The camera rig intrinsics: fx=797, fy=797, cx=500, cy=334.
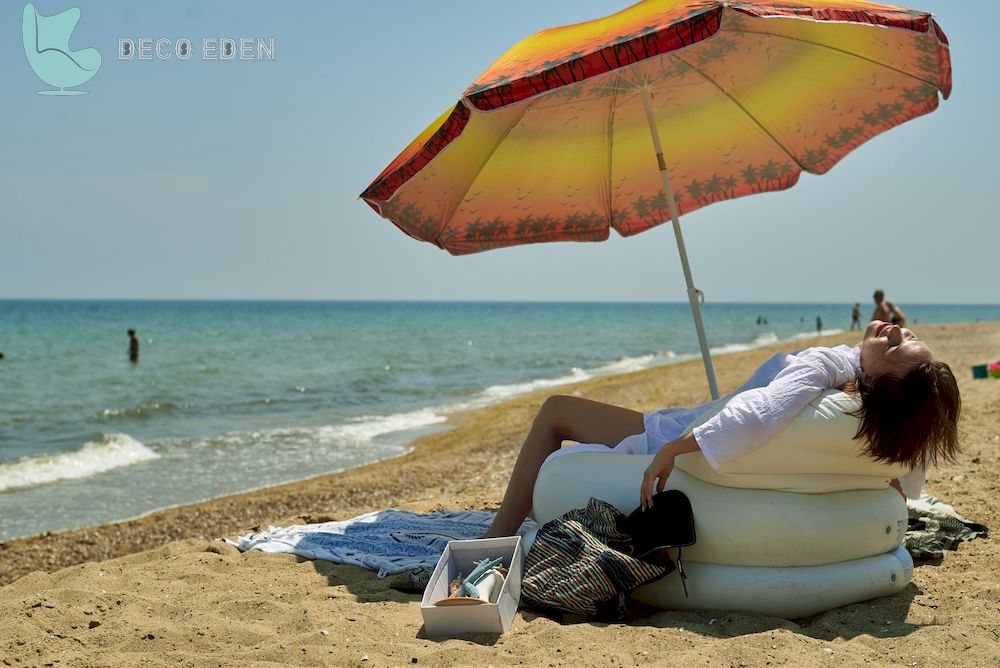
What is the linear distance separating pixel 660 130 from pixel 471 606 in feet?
11.6

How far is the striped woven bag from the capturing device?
3.13m

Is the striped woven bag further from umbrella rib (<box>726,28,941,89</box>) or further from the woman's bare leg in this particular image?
umbrella rib (<box>726,28,941,89</box>)

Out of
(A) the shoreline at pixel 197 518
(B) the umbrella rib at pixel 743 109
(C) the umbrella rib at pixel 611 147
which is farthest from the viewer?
(A) the shoreline at pixel 197 518

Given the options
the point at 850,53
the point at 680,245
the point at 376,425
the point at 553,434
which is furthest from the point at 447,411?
the point at 850,53

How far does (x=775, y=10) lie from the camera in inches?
121

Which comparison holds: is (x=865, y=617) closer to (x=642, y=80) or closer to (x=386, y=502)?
(x=642, y=80)

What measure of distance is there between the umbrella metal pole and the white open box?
1.75m

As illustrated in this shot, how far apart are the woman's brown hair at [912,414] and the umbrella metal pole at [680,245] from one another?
1531mm

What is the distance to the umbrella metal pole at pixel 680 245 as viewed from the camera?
466 cm

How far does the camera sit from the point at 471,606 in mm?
2938

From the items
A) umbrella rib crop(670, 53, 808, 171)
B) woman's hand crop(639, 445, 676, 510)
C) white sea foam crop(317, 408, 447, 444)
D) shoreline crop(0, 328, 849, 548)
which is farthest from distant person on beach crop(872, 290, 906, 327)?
woman's hand crop(639, 445, 676, 510)

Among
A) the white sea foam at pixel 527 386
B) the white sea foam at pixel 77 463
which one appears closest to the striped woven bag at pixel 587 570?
the white sea foam at pixel 77 463

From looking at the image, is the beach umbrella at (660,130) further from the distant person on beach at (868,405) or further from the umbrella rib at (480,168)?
the distant person on beach at (868,405)

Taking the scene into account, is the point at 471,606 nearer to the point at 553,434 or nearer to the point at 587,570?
the point at 587,570
